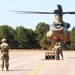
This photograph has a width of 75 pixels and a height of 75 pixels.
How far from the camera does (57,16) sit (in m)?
49.3

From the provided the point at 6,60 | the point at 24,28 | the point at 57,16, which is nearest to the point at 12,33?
the point at 24,28

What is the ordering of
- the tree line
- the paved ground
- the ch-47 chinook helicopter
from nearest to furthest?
the paved ground < the ch-47 chinook helicopter < the tree line

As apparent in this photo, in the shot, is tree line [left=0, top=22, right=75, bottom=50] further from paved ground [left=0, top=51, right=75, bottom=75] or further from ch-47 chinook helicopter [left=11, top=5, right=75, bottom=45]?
paved ground [left=0, top=51, right=75, bottom=75]

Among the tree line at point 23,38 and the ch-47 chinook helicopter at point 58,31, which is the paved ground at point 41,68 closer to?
the ch-47 chinook helicopter at point 58,31

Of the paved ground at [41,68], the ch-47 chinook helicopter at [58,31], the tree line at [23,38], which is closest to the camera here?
the paved ground at [41,68]

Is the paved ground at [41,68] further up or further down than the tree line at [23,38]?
further up

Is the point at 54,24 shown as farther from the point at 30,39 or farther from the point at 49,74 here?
the point at 30,39

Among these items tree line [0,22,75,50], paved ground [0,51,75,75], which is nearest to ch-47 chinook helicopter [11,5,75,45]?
paved ground [0,51,75,75]

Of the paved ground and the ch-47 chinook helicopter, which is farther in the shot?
the ch-47 chinook helicopter

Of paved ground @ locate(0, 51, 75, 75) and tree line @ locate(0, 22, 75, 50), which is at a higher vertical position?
paved ground @ locate(0, 51, 75, 75)

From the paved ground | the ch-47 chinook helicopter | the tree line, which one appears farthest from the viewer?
the tree line

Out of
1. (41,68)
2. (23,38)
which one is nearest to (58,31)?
(41,68)

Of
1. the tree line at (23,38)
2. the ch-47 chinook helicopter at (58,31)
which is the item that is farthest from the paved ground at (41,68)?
the tree line at (23,38)

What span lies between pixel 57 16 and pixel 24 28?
110m
